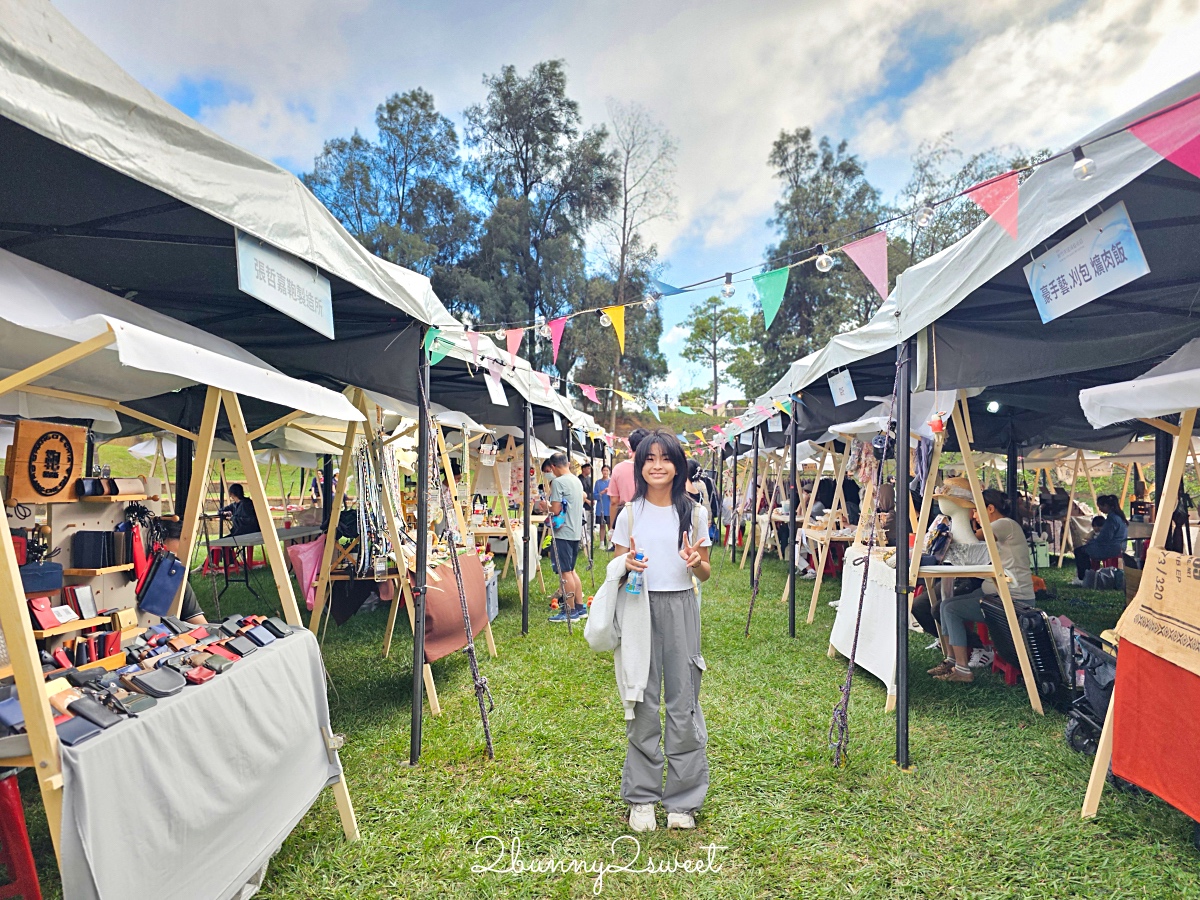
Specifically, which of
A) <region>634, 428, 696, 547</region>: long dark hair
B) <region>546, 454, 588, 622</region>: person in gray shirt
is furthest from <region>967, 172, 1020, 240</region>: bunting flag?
<region>546, 454, 588, 622</region>: person in gray shirt

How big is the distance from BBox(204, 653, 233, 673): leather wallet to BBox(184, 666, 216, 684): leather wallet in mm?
28

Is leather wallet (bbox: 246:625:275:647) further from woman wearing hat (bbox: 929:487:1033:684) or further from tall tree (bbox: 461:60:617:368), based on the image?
tall tree (bbox: 461:60:617:368)

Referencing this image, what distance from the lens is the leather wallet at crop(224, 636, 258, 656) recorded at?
2.34 m

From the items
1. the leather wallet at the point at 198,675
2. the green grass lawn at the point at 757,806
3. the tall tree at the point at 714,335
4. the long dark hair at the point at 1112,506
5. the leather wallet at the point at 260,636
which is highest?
the tall tree at the point at 714,335

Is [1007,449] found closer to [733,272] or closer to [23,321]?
[733,272]

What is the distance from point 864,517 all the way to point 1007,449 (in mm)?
3928

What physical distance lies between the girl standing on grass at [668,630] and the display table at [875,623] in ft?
6.68

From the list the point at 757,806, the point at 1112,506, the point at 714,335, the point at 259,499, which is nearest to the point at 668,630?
the point at 757,806

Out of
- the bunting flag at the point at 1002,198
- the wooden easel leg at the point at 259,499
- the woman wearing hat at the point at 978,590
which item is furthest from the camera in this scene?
the woman wearing hat at the point at 978,590

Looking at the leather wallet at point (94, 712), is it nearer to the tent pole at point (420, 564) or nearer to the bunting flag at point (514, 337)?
the tent pole at point (420, 564)

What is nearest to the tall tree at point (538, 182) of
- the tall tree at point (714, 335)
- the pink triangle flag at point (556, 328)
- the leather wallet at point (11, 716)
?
the tall tree at point (714, 335)

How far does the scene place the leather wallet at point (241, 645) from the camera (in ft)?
7.66

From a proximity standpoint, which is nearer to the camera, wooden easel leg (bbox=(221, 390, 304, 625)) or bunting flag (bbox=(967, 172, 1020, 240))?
bunting flag (bbox=(967, 172, 1020, 240))

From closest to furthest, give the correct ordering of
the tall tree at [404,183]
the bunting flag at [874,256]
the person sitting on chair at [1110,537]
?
the bunting flag at [874,256], the person sitting on chair at [1110,537], the tall tree at [404,183]
